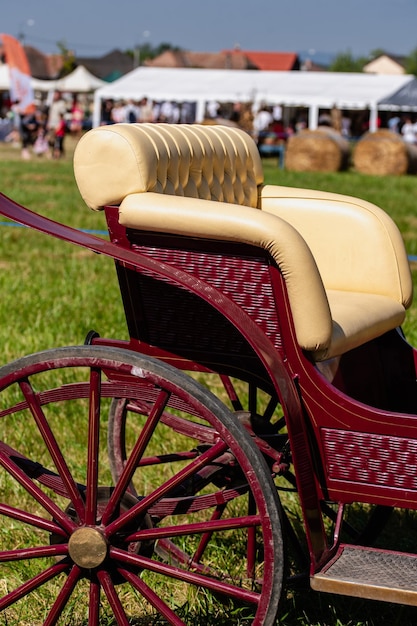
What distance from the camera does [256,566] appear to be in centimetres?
310

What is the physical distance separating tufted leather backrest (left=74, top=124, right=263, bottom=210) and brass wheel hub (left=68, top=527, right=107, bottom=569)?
821mm

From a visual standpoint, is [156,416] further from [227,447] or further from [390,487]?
[390,487]

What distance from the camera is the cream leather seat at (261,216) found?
2.30m

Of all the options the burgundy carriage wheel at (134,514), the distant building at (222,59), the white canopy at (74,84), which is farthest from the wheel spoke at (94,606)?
the distant building at (222,59)

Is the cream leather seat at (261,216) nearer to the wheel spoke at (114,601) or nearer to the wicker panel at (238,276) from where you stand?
the wicker panel at (238,276)

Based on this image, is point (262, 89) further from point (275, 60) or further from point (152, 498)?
point (275, 60)

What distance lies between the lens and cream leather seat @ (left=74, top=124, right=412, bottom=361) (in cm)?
230

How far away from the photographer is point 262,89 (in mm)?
34219

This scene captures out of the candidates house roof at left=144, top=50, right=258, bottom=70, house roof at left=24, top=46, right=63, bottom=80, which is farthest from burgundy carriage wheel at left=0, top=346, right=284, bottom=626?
house roof at left=24, top=46, right=63, bottom=80

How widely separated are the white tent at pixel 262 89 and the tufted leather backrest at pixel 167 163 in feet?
97.2

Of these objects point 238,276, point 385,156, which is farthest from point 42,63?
point 238,276

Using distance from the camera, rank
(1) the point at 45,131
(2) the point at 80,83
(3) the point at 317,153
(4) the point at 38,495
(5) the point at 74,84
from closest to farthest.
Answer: (4) the point at 38,495, (3) the point at 317,153, (1) the point at 45,131, (5) the point at 74,84, (2) the point at 80,83

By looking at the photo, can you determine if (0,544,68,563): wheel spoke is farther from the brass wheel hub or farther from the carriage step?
the carriage step

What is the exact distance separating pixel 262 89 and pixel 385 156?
470 inches
